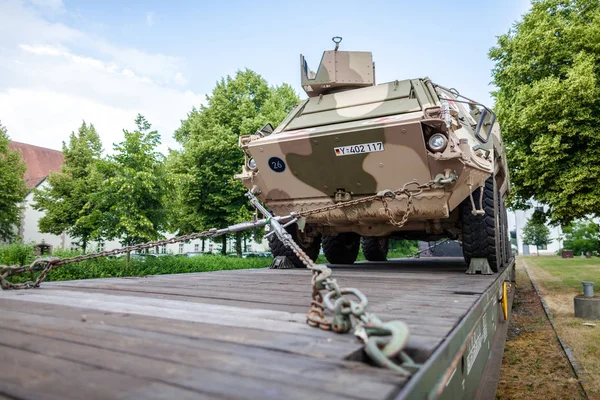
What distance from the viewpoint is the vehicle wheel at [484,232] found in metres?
5.05

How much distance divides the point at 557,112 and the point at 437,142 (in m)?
7.20

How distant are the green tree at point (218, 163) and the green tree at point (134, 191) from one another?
11.3ft

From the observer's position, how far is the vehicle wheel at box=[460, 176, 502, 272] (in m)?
5.05

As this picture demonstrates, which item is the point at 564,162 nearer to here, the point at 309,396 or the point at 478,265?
the point at 478,265

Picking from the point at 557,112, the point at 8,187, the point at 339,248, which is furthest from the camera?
the point at 8,187

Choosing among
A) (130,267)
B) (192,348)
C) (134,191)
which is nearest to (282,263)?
(130,267)

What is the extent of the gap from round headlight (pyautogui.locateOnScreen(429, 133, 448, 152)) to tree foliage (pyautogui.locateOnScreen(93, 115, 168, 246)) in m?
7.98

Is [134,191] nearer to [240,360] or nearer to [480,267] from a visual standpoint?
[480,267]

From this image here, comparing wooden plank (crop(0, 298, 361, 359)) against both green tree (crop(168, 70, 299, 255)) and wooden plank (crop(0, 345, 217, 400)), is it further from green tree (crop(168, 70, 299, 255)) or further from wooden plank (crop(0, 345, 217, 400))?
green tree (crop(168, 70, 299, 255))

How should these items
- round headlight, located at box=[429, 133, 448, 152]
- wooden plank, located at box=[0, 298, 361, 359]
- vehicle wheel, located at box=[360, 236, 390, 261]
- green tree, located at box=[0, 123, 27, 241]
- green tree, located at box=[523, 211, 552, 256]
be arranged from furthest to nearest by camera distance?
1. green tree, located at box=[523, 211, 552, 256]
2. green tree, located at box=[0, 123, 27, 241]
3. vehicle wheel, located at box=[360, 236, 390, 261]
4. round headlight, located at box=[429, 133, 448, 152]
5. wooden plank, located at box=[0, 298, 361, 359]

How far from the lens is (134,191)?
11.4 metres

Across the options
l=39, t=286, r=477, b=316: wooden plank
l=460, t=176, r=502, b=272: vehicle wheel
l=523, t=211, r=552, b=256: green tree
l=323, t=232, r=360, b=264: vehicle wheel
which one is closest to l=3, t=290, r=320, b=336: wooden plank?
l=39, t=286, r=477, b=316: wooden plank

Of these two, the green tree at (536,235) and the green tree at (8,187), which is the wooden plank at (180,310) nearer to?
the green tree at (8,187)

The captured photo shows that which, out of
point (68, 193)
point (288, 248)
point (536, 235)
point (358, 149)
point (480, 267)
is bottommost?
point (480, 267)
